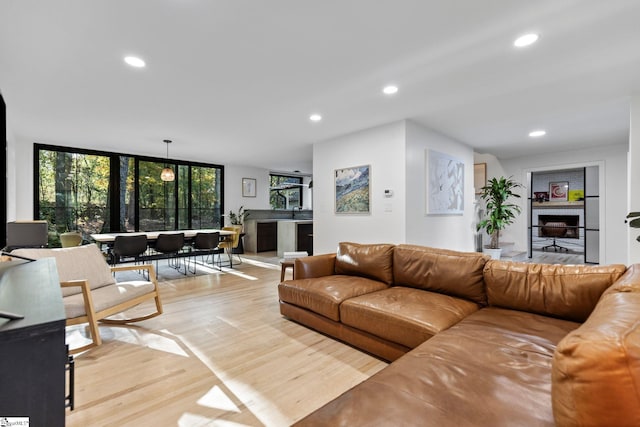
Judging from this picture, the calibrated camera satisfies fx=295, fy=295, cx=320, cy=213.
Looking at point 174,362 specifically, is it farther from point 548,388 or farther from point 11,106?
point 11,106

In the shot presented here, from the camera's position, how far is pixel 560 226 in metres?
8.13

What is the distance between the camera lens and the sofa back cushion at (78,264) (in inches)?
101

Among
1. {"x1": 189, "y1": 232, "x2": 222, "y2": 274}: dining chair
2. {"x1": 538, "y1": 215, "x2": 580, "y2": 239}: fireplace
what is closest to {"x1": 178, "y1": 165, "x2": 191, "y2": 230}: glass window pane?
{"x1": 189, "y1": 232, "x2": 222, "y2": 274}: dining chair

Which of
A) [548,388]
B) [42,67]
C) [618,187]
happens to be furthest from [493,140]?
[42,67]

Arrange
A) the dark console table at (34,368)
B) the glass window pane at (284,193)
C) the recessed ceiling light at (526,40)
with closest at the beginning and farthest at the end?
the dark console table at (34,368)
the recessed ceiling light at (526,40)
the glass window pane at (284,193)

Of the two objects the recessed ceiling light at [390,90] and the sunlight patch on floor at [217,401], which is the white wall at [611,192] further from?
the sunlight patch on floor at [217,401]

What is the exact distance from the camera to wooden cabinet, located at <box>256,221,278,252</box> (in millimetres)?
7994

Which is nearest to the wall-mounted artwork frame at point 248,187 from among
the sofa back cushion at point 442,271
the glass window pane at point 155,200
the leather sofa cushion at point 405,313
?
the glass window pane at point 155,200

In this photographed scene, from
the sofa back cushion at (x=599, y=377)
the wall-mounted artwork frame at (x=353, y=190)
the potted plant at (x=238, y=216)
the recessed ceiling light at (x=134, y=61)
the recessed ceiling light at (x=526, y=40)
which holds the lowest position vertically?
the sofa back cushion at (x=599, y=377)

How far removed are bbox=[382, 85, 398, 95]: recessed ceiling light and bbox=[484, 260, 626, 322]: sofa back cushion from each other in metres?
1.96

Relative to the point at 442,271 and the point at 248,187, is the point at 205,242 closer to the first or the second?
the point at 248,187

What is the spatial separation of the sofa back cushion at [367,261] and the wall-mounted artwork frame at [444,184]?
181cm

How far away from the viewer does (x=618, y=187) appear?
557cm

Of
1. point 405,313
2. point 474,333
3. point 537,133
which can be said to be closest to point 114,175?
point 405,313
